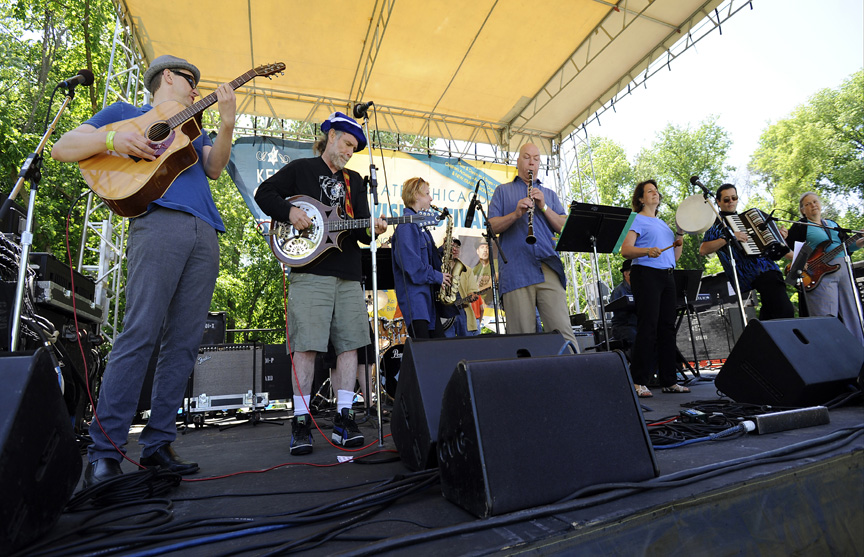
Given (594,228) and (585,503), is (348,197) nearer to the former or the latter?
(594,228)

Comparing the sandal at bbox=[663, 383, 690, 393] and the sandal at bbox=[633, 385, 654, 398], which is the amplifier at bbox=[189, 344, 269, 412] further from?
the sandal at bbox=[663, 383, 690, 393]

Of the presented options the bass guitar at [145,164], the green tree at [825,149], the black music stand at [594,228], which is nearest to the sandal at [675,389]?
the black music stand at [594,228]

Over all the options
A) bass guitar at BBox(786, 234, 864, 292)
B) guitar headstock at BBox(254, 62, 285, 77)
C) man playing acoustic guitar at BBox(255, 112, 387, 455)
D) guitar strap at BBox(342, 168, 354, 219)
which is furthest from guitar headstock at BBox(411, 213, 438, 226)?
bass guitar at BBox(786, 234, 864, 292)

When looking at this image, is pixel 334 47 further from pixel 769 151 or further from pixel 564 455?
pixel 769 151

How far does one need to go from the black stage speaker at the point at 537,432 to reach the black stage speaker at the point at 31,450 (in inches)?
42.5

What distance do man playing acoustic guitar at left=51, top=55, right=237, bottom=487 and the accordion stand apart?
4.32 metres

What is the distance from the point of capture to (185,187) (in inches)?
90.4

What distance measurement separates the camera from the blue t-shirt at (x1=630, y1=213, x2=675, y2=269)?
424cm

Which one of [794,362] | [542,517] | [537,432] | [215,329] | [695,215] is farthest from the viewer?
[215,329]

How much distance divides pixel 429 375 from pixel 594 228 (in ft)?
7.98

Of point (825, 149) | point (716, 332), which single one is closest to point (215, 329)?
point (716, 332)

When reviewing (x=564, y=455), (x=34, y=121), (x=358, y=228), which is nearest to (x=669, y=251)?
(x=358, y=228)

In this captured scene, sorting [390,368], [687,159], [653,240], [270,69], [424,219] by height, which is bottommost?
[390,368]

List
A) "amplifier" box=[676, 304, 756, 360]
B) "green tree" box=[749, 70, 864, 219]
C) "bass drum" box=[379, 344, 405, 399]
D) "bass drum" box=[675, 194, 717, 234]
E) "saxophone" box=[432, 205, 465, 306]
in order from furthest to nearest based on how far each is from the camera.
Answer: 1. "green tree" box=[749, 70, 864, 219]
2. "amplifier" box=[676, 304, 756, 360]
3. "bass drum" box=[379, 344, 405, 399]
4. "bass drum" box=[675, 194, 717, 234]
5. "saxophone" box=[432, 205, 465, 306]
